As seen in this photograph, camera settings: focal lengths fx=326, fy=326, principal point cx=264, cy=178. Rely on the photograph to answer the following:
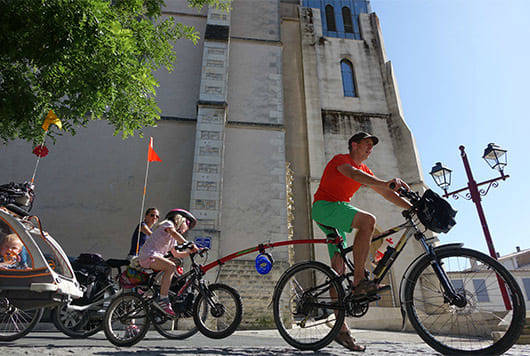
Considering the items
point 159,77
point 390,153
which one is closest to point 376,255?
point 159,77

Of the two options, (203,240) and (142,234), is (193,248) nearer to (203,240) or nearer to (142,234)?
(142,234)

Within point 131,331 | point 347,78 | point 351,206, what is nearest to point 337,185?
point 351,206

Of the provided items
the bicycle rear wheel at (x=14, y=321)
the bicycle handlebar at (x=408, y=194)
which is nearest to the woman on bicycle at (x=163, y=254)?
the bicycle rear wheel at (x=14, y=321)

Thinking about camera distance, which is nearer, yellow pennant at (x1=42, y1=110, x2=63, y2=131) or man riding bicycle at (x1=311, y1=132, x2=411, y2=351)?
man riding bicycle at (x1=311, y1=132, x2=411, y2=351)

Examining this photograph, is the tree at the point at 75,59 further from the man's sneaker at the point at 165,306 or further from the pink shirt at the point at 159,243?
the man's sneaker at the point at 165,306

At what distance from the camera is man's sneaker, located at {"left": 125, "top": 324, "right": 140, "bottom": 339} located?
3066mm

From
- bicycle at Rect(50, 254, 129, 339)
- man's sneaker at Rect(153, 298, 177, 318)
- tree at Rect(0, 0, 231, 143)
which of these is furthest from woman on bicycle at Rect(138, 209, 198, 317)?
tree at Rect(0, 0, 231, 143)

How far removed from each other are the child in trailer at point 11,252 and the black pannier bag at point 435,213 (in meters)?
3.01

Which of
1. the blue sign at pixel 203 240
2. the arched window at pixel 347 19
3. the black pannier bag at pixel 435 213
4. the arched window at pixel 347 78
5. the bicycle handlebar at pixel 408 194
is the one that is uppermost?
the arched window at pixel 347 19

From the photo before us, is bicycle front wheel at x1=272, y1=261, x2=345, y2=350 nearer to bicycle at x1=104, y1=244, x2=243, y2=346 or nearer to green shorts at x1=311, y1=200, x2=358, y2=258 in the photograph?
green shorts at x1=311, y1=200, x2=358, y2=258

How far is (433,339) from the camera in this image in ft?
6.73

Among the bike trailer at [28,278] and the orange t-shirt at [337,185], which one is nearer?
the bike trailer at [28,278]

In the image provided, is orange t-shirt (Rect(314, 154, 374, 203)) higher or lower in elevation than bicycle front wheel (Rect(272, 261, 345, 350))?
higher

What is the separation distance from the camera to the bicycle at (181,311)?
122 inches
